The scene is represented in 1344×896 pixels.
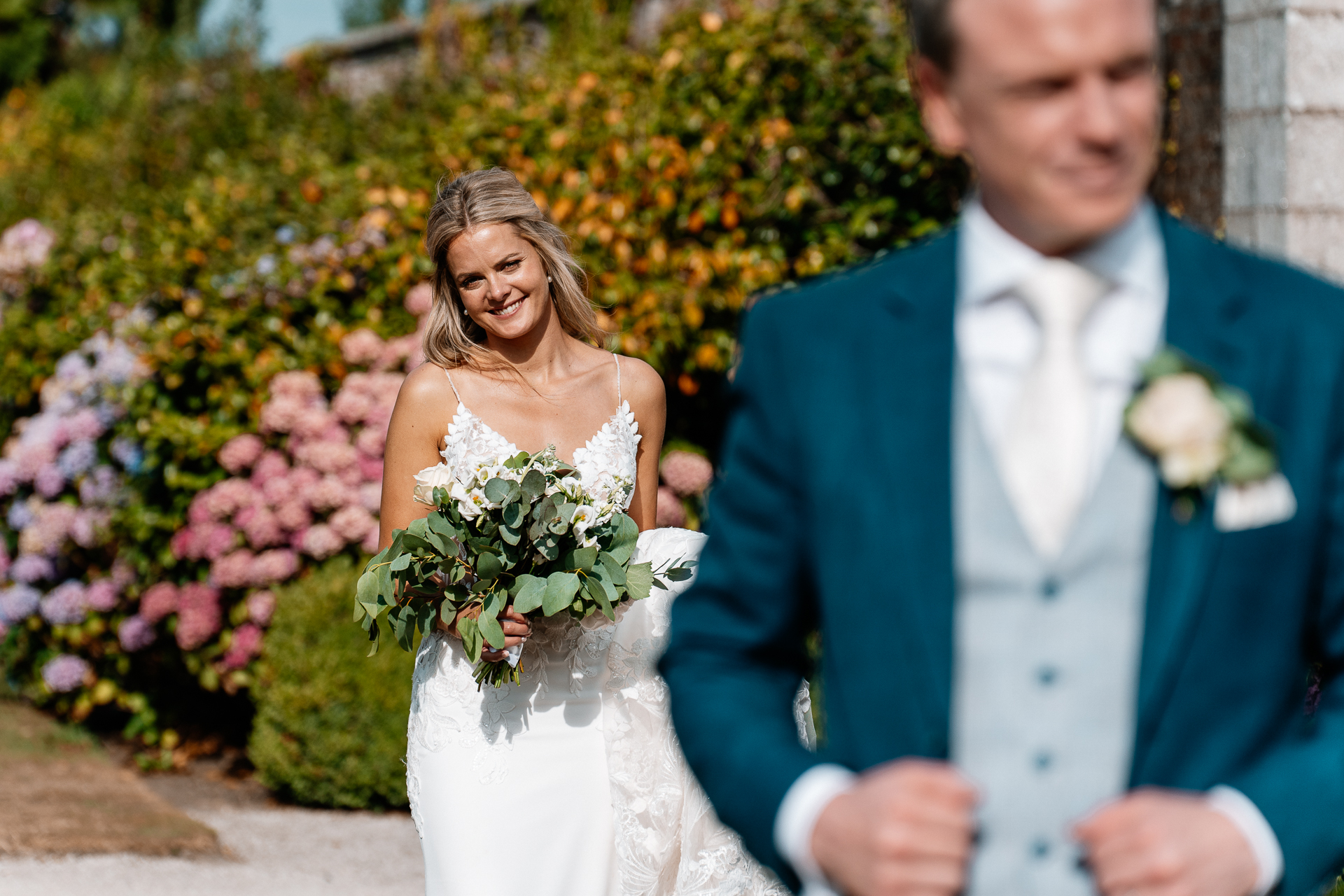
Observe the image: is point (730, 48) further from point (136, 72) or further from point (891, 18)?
point (136, 72)

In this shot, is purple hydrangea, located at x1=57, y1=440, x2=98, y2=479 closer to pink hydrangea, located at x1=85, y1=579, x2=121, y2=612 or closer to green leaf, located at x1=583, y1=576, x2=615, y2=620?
pink hydrangea, located at x1=85, y1=579, x2=121, y2=612

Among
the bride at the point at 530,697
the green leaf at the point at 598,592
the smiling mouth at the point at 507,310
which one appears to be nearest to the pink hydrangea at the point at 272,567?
the bride at the point at 530,697

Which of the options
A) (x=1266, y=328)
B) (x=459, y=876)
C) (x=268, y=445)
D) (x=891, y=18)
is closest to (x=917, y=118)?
(x=891, y=18)

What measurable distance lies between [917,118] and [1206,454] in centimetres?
501

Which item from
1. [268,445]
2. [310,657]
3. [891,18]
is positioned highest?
[891,18]

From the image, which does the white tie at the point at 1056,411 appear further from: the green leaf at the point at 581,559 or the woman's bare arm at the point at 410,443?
the woman's bare arm at the point at 410,443

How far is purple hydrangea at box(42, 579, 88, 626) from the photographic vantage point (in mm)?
6738

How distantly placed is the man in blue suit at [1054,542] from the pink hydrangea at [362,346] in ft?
16.5

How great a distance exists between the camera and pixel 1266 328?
1.22m

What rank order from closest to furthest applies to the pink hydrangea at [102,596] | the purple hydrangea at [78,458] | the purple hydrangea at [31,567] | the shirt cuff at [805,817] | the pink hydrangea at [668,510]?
1. the shirt cuff at [805,817]
2. the pink hydrangea at [668,510]
3. the pink hydrangea at [102,596]
4. the purple hydrangea at [78,458]
5. the purple hydrangea at [31,567]

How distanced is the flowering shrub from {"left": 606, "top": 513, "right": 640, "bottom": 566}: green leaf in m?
2.30

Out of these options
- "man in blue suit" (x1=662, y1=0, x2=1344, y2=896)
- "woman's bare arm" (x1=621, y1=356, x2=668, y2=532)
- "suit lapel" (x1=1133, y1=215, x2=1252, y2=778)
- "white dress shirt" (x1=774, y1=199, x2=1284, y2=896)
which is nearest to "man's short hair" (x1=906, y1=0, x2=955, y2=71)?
"man in blue suit" (x1=662, y1=0, x2=1344, y2=896)

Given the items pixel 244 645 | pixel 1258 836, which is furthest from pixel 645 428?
pixel 244 645

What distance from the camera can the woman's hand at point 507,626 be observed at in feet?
10.8
